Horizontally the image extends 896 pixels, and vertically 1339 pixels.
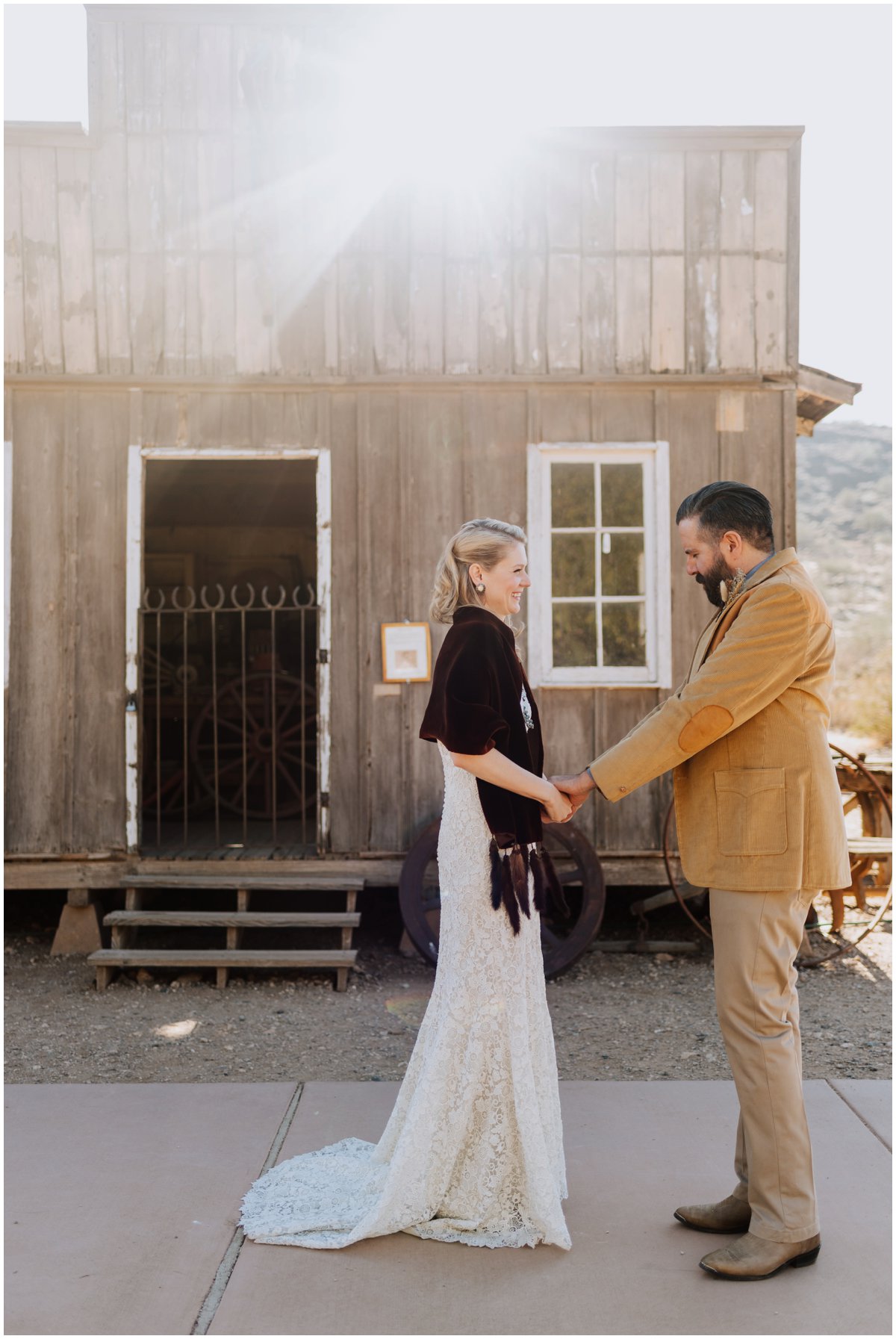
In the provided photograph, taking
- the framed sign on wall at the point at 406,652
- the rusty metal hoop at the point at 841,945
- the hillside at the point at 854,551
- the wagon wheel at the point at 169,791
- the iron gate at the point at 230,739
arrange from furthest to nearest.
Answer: the hillside at the point at 854,551 → the wagon wheel at the point at 169,791 → the iron gate at the point at 230,739 → the framed sign on wall at the point at 406,652 → the rusty metal hoop at the point at 841,945

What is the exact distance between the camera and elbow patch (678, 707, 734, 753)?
2686mm

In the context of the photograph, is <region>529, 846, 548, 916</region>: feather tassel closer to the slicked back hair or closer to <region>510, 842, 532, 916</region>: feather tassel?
<region>510, 842, 532, 916</region>: feather tassel

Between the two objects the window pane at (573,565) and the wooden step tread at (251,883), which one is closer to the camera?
the wooden step tread at (251,883)

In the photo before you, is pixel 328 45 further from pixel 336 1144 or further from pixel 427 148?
pixel 336 1144

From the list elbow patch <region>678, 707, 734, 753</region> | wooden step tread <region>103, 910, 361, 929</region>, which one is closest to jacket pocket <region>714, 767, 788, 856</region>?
elbow patch <region>678, 707, 734, 753</region>

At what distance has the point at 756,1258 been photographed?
102 inches

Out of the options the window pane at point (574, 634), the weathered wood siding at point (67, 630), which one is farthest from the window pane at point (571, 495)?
the weathered wood siding at point (67, 630)

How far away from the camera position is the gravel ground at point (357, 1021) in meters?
4.41

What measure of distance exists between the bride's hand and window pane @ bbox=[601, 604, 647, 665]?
3.41 m

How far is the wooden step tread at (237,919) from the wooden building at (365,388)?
16.2 inches

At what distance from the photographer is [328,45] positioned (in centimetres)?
609

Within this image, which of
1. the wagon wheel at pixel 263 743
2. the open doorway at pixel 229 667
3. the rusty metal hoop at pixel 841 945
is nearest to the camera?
the rusty metal hoop at pixel 841 945

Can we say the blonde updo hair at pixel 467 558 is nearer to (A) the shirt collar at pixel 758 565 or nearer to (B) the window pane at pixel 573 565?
(A) the shirt collar at pixel 758 565

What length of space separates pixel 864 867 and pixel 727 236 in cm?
415
